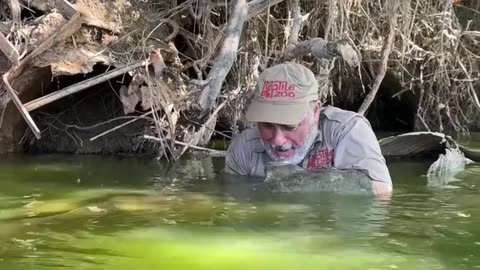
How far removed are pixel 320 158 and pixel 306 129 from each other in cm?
27

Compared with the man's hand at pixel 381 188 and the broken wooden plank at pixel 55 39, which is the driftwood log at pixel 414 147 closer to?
the man's hand at pixel 381 188

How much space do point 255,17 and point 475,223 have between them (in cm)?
401

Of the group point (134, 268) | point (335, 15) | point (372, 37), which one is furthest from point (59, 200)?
point (372, 37)

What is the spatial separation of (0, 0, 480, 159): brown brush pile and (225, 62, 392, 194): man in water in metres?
1.35

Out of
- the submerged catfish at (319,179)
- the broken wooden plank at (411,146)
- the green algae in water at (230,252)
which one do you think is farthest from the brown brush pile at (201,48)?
the green algae in water at (230,252)

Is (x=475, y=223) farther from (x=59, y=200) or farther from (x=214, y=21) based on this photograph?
(x=214, y=21)

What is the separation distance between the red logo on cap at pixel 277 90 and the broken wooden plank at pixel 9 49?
2811 millimetres

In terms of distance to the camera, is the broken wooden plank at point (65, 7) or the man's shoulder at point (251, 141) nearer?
the man's shoulder at point (251, 141)

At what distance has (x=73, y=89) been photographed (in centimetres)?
597

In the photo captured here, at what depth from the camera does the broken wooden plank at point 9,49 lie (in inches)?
238

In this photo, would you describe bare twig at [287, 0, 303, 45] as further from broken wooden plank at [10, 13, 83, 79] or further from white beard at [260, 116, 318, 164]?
white beard at [260, 116, 318, 164]

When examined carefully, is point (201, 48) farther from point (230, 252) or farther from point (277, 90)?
point (230, 252)

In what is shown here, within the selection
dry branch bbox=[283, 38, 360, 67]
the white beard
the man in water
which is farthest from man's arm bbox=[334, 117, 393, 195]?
dry branch bbox=[283, 38, 360, 67]

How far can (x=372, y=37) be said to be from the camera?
26.4 feet
